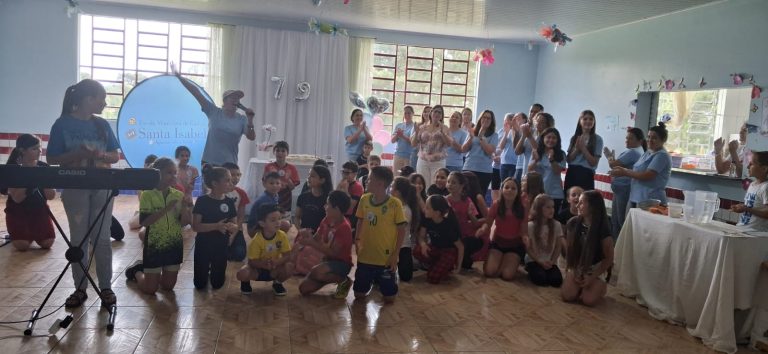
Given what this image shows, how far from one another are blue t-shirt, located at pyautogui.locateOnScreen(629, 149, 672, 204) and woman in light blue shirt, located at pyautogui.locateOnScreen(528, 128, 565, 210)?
26.9 inches

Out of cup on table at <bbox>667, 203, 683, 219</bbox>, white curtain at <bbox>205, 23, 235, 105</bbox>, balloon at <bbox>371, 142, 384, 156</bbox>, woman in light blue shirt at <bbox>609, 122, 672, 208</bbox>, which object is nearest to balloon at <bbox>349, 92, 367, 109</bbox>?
balloon at <bbox>371, 142, 384, 156</bbox>

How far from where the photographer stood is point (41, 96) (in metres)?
7.27

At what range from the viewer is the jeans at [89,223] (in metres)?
2.92

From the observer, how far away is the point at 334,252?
3.58 meters

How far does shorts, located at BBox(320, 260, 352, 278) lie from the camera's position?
353 centimetres

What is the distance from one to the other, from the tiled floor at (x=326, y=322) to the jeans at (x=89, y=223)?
0.21 metres

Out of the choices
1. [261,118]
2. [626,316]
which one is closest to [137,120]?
[261,118]

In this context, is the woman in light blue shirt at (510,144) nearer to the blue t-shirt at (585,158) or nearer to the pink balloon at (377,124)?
the blue t-shirt at (585,158)

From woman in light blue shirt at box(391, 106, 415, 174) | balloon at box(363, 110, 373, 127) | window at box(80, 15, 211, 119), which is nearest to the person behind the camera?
woman in light blue shirt at box(391, 106, 415, 174)

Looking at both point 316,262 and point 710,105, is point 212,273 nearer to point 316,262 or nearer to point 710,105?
point 316,262

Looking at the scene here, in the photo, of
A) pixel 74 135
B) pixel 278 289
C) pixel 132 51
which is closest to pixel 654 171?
pixel 278 289

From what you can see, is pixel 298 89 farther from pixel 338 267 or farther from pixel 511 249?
pixel 338 267

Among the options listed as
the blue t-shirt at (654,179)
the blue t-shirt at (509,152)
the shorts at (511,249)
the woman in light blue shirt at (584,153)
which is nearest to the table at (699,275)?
the blue t-shirt at (654,179)

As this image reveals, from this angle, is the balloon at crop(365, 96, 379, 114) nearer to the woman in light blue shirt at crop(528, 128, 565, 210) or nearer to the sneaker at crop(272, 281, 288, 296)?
the woman in light blue shirt at crop(528, 128, 565, 210)
